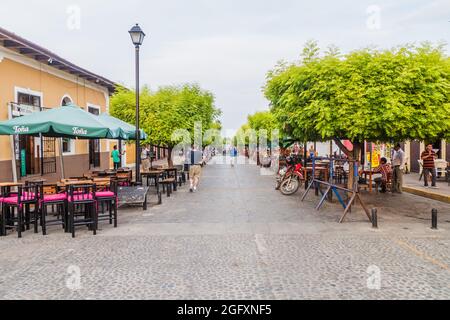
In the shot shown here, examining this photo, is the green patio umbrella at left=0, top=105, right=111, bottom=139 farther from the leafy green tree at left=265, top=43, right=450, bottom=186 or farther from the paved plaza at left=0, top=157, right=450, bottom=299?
the leafy green tree at left=265, top=43, right=450, bottom=186

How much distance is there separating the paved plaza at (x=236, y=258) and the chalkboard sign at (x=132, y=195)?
1.64 feet

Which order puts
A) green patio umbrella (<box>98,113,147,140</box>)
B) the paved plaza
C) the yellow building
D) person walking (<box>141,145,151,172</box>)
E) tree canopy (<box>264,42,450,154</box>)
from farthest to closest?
1. person walking (<box>141,145,151,172</box>)
2. the yellow building
3. green patio umbrella (<box>98,113,147,140</box>)
4. tree canopy (<box>264,42,450,154</box>)
5. the paved plaza

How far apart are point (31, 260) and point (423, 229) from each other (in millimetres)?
7204

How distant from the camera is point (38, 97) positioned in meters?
15.0

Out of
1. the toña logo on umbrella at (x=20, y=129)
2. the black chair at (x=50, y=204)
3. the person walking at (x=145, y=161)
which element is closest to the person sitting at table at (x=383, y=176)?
the person walking at (x=145, y=161)

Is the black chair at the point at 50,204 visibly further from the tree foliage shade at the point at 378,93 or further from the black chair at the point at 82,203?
the tree foliage shade at the point at 378,93

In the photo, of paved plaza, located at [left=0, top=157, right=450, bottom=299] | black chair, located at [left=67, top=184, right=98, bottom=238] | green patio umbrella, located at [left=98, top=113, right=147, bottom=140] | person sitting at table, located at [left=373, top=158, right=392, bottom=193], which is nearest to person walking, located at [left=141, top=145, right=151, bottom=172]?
green patio umbrella, located at [left=98, top=113, right=147, bottom=140]

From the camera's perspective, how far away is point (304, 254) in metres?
6.03

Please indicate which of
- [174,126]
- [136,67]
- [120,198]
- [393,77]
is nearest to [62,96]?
[174,126]

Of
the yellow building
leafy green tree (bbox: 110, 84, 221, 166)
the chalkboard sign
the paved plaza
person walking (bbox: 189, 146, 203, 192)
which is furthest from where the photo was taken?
leafy green tree (bbox: 110, 84, 221, 166)

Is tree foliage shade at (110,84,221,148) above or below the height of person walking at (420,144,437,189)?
above

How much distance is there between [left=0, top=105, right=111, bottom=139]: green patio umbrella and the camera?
8438 mm

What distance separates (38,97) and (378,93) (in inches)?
489
